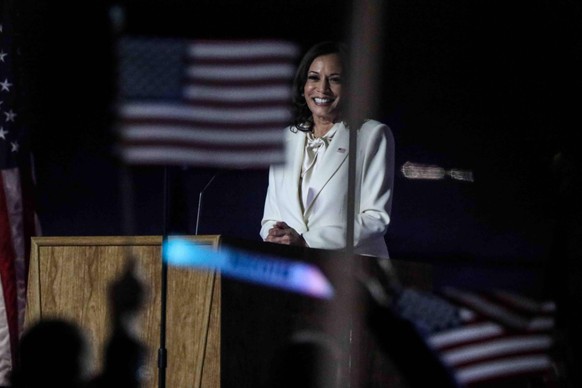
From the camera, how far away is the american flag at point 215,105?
13.7ft

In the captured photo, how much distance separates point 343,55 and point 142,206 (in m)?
1.72

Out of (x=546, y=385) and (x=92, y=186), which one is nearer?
(x=546, y=385)

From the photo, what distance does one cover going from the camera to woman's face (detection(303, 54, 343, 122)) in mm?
3861

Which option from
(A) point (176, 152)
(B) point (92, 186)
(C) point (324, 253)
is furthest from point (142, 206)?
(C) point (324, 253)

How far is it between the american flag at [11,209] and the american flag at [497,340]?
2.12m

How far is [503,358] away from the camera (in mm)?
3006

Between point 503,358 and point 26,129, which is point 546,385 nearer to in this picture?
point 503,358

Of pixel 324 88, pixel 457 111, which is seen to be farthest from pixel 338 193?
pixel 457 111

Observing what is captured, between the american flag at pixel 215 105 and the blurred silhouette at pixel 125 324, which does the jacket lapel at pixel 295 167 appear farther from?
the blurred silhouette at pixel 125 324

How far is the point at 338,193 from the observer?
147 inches

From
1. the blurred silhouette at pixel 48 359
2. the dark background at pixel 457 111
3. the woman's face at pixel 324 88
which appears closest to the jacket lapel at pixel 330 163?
the woman's face at pixel 324 88

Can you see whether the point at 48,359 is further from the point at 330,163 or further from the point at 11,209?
the point at 11,209

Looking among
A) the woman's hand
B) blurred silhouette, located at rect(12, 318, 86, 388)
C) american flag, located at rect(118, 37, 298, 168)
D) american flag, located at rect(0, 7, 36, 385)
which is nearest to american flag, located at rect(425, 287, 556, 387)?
the woman's hand

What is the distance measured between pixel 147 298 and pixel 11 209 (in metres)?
1.71
